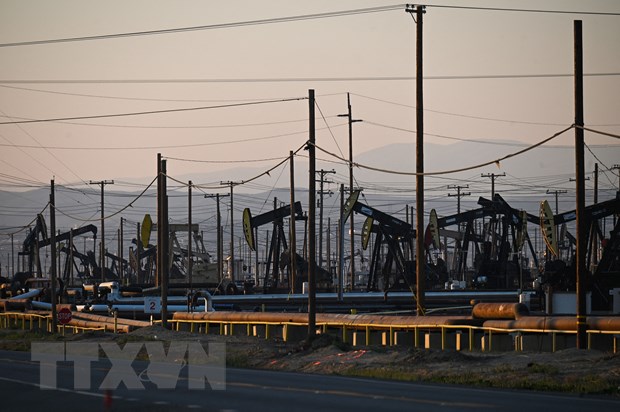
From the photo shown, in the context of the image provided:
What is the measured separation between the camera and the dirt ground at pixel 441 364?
80.0 feet

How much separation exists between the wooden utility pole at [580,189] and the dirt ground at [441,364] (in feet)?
2.97

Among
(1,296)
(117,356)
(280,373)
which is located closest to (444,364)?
(280,373)

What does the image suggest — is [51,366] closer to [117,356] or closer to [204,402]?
→ [117,356]

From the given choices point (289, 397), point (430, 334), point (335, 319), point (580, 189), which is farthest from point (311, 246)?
point (289, 397)

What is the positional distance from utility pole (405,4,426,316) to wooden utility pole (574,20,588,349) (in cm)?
1135

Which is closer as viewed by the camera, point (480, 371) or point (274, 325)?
point (480, 371)

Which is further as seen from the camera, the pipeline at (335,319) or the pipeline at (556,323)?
the pipeline at (335,319)

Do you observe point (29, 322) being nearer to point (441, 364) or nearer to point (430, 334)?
point (430, 334)

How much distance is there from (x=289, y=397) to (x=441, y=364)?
853cm

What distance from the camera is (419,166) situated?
43.2 metres

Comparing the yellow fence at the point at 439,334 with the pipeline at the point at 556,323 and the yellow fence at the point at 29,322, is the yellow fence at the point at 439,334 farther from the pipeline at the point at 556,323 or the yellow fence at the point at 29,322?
the yellow fence at the point at 29,322

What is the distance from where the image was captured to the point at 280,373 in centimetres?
2981

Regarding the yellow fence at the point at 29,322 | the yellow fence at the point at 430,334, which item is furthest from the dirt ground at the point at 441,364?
the yellow fence at the point at 29,322

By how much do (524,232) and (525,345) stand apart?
4908cm
